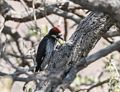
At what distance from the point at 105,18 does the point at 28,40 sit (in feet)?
8.38

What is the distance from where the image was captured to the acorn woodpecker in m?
3.72

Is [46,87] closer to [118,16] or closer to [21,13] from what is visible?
[118,16]

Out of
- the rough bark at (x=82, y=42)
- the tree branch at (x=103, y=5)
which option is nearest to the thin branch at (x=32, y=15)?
the rough bark at (x=82, y=42)

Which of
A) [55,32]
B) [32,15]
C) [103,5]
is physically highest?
[103,5]

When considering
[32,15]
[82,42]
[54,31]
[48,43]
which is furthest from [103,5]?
[48,43]

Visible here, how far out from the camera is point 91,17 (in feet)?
6.23

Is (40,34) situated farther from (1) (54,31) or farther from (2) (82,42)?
(2) (82,42)

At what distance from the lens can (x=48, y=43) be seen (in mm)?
3934

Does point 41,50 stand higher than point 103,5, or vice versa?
point 103,5

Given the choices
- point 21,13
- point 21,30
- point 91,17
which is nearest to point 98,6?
point 91,17

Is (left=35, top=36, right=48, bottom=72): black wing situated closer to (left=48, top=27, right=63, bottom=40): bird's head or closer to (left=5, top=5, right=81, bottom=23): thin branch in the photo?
(left=48, top=27, right=63, bottom=40): bird's head

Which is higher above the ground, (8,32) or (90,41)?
(90,41)

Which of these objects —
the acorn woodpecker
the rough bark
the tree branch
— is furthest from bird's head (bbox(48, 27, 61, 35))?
the tree branch

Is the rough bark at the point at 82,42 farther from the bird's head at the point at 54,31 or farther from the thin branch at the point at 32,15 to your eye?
the bird's head at the point at 54,31
